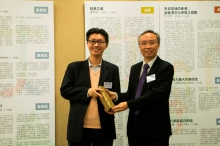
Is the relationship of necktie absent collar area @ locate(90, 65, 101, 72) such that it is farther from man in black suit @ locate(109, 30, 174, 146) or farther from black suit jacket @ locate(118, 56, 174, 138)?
black suit jacket @ locate(118, 56, 174, 138)

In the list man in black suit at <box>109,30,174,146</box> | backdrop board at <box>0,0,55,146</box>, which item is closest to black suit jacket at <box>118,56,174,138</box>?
man in black suit at <box>109,30,174,146</box>

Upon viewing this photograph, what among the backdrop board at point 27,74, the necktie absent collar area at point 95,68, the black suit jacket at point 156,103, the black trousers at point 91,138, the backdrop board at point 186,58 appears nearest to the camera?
the black suit jacket at point 156,103

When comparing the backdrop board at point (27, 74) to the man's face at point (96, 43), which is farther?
the backdrop board at point (27, 74)

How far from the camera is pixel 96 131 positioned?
2.04 meters

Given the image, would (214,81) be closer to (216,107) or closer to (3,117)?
(216,107)

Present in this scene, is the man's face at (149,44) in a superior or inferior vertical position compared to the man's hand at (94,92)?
superior

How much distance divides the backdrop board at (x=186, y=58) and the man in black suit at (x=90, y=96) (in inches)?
31.2

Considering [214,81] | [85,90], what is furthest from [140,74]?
[214,81]

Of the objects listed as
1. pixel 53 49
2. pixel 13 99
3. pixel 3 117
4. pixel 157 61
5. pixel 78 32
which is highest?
pixel 78 32

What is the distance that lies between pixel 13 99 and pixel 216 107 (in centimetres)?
257

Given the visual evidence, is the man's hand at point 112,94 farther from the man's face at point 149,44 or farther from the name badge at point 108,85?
the man's face at point 149,44

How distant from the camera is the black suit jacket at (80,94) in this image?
6.64ft

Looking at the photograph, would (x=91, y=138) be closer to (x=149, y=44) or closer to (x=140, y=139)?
(x=140, y=139)

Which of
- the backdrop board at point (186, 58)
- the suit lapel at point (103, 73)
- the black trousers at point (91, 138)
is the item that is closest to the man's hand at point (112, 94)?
the suit lapel at point (103, 73)
